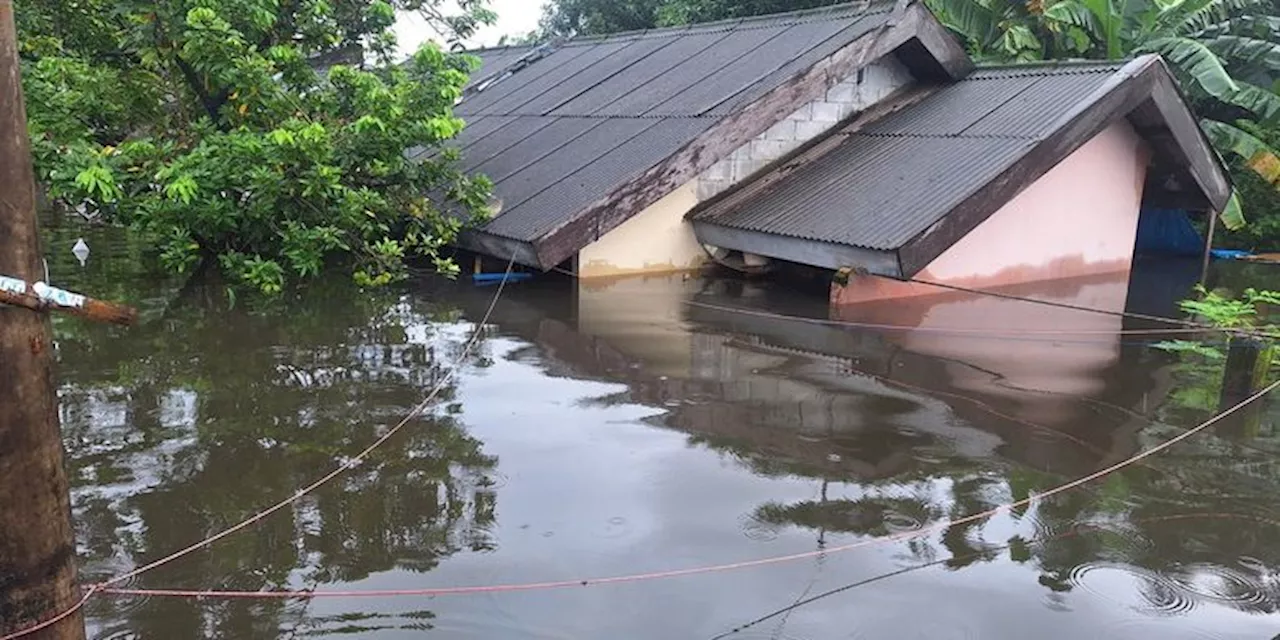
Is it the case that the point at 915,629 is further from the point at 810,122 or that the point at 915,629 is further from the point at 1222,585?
the point at 810,122

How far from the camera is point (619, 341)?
27.1 ft

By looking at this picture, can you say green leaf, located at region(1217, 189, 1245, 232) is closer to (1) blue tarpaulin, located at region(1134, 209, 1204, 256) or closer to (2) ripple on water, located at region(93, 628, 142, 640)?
(1) blue tarpaulin, located at region(1134, 209, 1204, 256)

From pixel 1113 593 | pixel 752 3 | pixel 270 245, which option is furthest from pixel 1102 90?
pixel 752 3

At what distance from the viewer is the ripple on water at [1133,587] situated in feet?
13.6

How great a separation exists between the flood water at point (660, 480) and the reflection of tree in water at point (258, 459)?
0.8 inches

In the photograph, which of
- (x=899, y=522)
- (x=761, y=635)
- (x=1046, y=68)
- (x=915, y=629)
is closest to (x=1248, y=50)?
(x=1046, y=68)

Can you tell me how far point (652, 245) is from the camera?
10.9m

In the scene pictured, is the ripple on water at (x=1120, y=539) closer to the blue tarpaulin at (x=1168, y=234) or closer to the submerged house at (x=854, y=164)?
the submerged house at (x=854, y=164)

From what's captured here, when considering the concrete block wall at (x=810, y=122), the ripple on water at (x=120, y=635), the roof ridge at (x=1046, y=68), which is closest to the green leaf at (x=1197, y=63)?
the roof ridge at (x=1046, y=68)

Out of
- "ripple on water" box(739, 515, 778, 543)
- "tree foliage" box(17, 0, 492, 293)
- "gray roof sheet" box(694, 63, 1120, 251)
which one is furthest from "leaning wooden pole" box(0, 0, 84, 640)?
"gray roof sheet" box(694, 63, 1120, 251)

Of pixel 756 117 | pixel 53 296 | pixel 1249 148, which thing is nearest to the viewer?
pixel 53 296

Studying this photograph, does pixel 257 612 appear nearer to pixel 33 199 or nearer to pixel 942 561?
pixel 33 199

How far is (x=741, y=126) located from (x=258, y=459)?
6.60 metres

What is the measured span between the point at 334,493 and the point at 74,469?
1.40 metres
